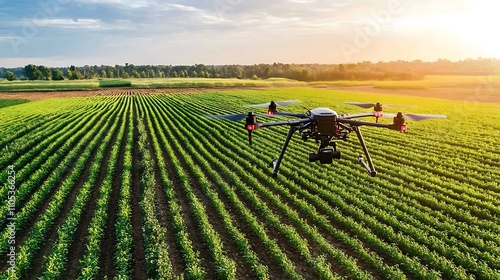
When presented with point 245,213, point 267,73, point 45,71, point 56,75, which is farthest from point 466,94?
point 45,71

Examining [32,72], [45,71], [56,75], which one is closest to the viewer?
[56,75]

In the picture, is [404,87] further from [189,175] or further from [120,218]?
[120,218]

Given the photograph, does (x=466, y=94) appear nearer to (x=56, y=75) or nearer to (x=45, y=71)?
(x=56, y=75)

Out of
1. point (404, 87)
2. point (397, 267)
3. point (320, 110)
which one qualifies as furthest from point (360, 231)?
point (404, 87)

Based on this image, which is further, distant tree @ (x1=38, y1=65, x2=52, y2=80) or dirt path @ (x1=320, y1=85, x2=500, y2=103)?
distant tree @ (x1=38, y1=65, x2=52, y2=80)

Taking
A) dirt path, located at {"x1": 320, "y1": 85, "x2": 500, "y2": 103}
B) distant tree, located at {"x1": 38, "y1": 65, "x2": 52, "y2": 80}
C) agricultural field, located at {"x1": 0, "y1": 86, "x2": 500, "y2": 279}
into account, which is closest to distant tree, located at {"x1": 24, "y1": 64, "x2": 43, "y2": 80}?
distant tree, located at {"x1": 38, "y1": 65, "x2": 52, "y2": 80}

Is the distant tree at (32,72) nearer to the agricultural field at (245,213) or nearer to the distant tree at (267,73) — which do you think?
the distant tree at (267,73)

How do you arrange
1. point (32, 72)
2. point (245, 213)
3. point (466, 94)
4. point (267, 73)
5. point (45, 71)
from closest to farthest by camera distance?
point (245, 213) → point (466, 94) → point (32, 72) → point (267, 73) → point (45, 71)

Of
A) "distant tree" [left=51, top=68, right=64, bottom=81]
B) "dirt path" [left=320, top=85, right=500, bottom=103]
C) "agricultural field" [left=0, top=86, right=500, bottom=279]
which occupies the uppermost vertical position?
"distant tree" [left=51, top=68, right=64, bottom=81]

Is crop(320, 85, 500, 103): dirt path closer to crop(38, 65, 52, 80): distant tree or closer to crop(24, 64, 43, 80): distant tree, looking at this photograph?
crop(38, 65, 52, 80): distant tree
